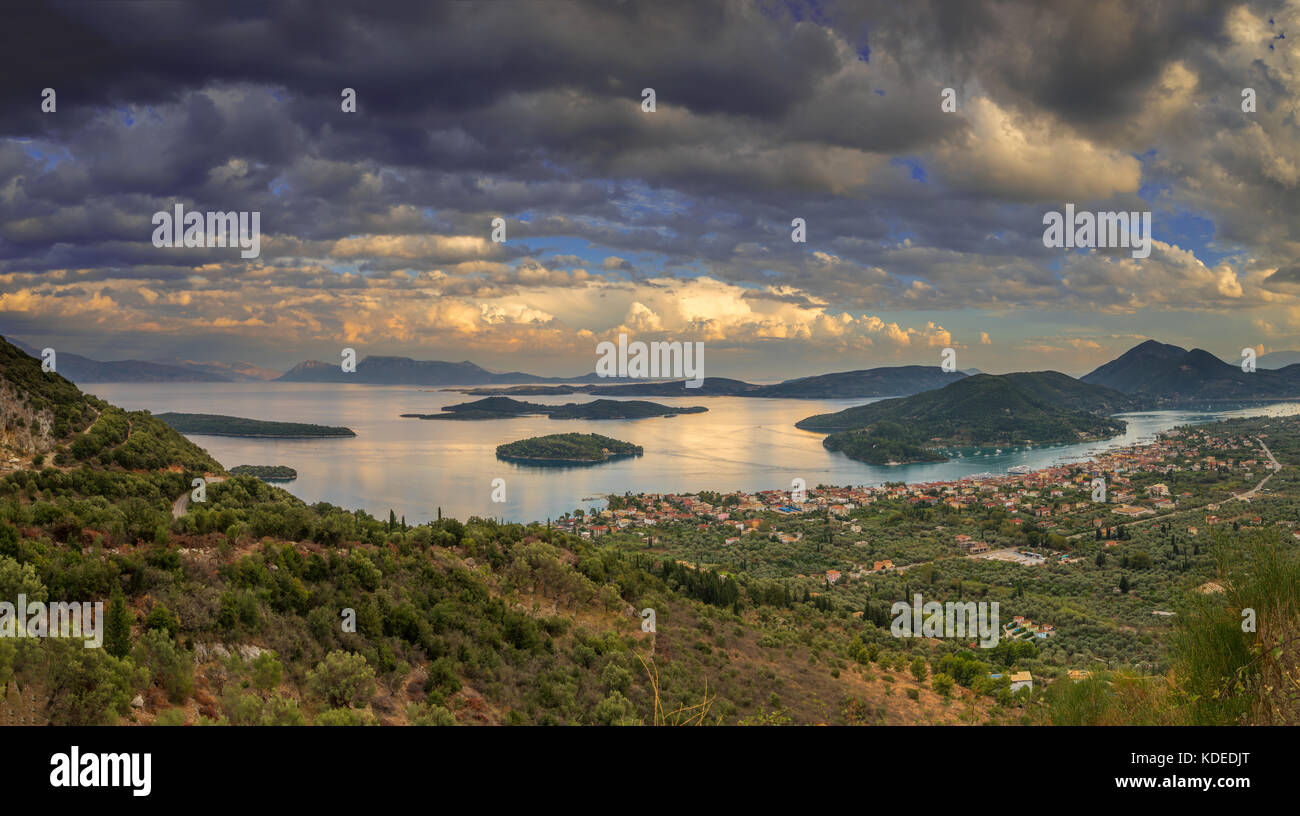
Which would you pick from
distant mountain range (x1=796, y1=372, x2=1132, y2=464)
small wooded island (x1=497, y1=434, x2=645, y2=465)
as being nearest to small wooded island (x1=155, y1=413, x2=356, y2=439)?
small wooded island (x1=497, y1=434, x2=645, y2=465)

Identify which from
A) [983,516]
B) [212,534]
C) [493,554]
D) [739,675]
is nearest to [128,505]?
[212,534]

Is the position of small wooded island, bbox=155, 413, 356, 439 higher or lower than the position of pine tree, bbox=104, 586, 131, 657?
higher

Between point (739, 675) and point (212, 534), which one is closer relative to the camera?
point (212, 534)

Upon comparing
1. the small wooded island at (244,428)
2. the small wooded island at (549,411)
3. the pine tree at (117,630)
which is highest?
the small wooded island at (549,411)

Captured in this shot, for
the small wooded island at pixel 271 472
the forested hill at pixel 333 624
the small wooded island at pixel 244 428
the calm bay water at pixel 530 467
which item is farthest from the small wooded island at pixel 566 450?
the forested hill at pixel 333 624

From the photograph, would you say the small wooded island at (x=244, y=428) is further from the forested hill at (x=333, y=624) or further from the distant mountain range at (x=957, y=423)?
the forested hill at (x=333, y=624)

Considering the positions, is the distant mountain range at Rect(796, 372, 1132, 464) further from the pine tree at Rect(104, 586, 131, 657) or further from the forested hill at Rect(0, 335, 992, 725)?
the pine tree at Rect(104, 586, 131, 657)
